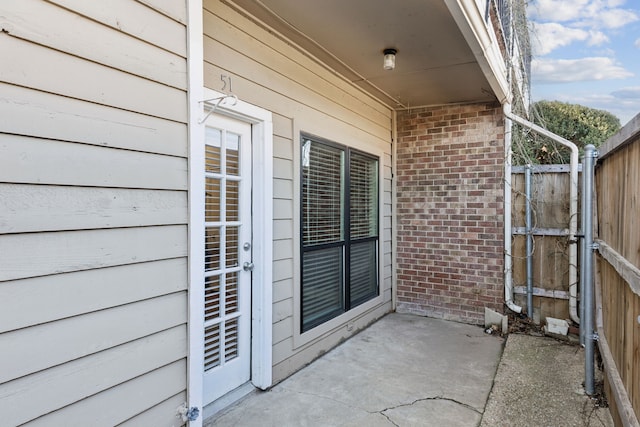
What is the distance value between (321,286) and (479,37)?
2446 mm

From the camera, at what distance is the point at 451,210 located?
4809mm

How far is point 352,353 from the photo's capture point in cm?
370

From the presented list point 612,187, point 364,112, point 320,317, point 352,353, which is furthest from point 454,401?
point 364,112

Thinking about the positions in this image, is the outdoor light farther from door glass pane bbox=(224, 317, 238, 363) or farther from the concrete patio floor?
the concrete patio floor

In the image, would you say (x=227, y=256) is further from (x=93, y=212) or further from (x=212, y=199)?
(x=93, y=212)

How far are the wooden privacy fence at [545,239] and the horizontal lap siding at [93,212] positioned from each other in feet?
12.9

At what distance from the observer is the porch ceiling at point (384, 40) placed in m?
2.62

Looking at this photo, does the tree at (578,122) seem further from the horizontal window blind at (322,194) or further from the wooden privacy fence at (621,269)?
the wooden privacy fence at (621,269)

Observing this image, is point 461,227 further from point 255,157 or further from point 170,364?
point 170,364

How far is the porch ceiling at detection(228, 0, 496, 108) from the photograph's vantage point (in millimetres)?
2617

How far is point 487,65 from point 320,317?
2.65m

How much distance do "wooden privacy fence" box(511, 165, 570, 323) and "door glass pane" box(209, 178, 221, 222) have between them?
344 cm

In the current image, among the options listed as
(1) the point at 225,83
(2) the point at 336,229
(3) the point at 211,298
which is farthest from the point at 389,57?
(3) the point at 211,298

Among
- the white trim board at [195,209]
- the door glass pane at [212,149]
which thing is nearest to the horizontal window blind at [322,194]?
the door glass pane at [212,149]
